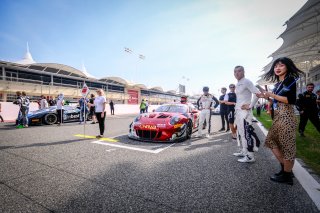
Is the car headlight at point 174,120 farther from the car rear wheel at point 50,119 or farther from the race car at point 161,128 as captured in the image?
the car rear wheel at point 50,119

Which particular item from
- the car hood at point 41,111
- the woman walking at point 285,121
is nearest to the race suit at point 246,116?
the woman walking at point 285,121

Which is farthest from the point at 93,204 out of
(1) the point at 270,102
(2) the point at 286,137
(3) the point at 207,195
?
(1) the point at 270,102

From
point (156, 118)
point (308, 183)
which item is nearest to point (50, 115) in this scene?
point (156, 118)

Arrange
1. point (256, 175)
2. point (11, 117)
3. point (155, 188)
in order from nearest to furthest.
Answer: point (155, 188), point (256, 175), point (11, 117)

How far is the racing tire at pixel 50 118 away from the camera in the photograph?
899 cm

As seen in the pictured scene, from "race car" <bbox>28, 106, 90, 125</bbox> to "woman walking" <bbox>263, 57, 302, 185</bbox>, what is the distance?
9.81 metres

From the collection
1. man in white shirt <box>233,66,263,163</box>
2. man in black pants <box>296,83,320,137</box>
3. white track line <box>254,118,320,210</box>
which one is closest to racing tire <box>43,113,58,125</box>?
man in white shirt <box>233,66,263,163</box>

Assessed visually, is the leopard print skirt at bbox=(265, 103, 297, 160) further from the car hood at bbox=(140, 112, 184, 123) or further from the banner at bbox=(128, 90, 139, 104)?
the banner at bbox=(128, 90, 139, 104)

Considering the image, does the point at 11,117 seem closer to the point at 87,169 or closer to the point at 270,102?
the point at 87,169

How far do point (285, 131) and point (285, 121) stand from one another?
0.14 meters

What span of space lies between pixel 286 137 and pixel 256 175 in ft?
2.65

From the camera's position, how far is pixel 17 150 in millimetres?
3965

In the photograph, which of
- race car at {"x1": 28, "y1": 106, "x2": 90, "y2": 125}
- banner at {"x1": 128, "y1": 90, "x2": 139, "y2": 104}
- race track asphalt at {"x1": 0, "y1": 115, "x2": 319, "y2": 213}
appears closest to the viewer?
race track asphalt at {"x1": 0, "y1": 115, "x2": 319, "y2": 213}

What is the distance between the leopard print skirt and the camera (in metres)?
2.45
